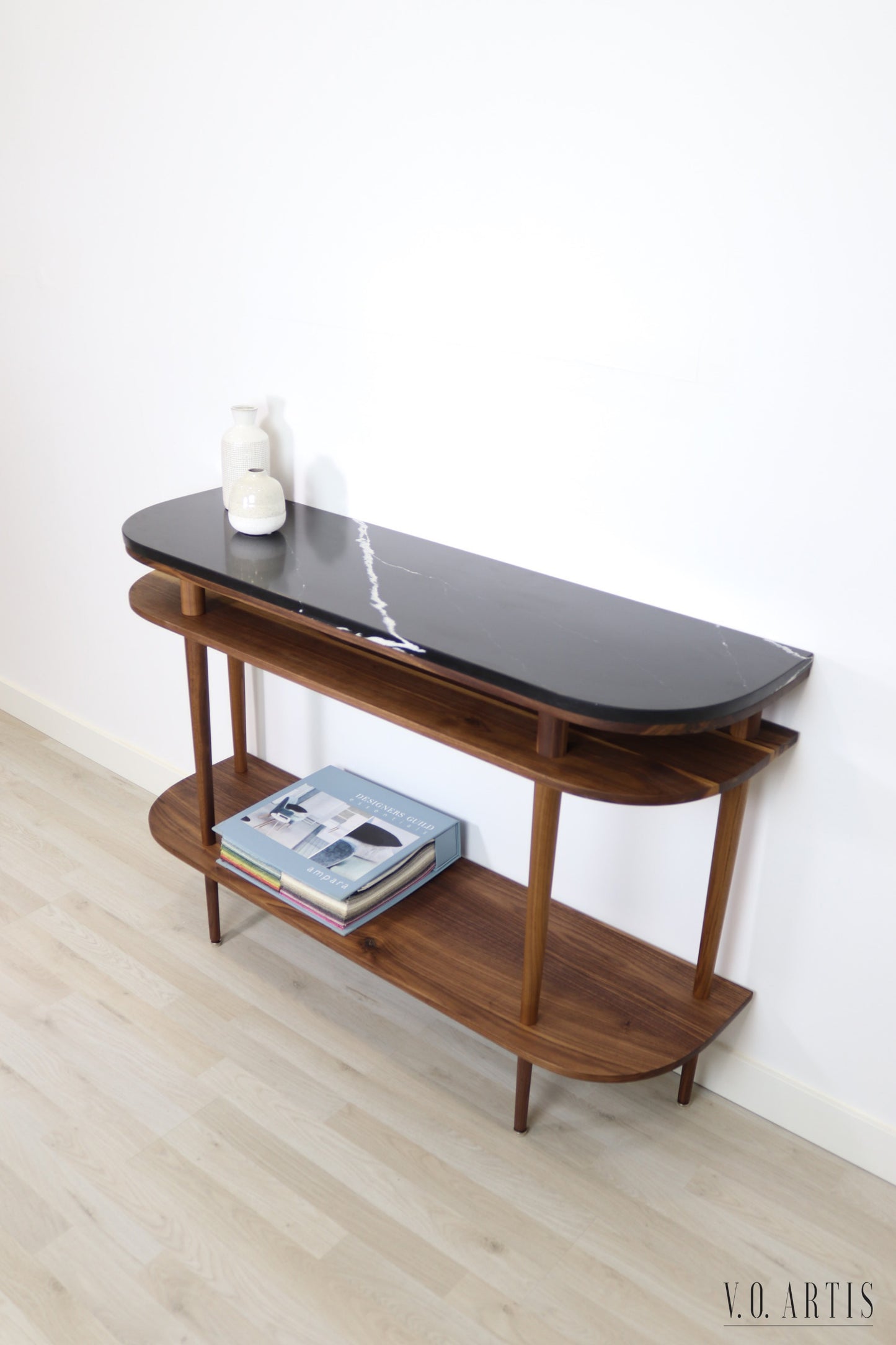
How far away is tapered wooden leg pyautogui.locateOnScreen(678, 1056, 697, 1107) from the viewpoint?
1764mm

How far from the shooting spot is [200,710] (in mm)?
1935

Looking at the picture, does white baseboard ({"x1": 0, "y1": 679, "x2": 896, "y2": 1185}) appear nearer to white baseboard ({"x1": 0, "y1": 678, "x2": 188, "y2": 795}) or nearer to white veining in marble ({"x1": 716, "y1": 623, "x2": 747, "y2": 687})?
white veining in marble ({"x1": 716, "y1": 623, "x2": 747, "y2": 687})

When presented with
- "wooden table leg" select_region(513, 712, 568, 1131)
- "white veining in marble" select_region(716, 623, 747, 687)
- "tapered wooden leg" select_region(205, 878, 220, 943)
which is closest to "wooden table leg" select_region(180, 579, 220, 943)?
"tapered wooden leg" select_region(205, 878, 220, 943)

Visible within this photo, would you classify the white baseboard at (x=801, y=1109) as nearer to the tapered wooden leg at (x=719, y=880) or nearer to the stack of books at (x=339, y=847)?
the tapered wooden leg at (x=719, y=880)

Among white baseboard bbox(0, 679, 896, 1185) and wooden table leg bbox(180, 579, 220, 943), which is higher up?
wooden table leg bbox(180, 579, 220, 943)

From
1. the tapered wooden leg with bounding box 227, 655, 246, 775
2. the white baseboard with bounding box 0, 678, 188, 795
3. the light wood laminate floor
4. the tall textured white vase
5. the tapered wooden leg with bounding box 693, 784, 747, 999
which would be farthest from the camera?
the white baseboard with bounding box 0, 678, 188, 795

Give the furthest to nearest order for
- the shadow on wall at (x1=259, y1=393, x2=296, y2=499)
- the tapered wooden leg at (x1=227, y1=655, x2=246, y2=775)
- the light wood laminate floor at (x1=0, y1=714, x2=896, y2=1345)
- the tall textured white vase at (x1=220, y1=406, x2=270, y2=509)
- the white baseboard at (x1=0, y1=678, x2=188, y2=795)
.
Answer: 1. the white baseboard at (x1=0, y1=678, x2=188, y2=795)
2. the tapered wooden leg at (x1=227, y1=655, x2=246, y2=775)
3. the shadow on wall at (x1=259, y1=393, x2=296, y2=499)
4. the tall textured white vase at (x1=220, y1=406, x2=270, y2=509)
5. the light wood laminate floor at (x1=0, y1=714, x2=896, y2=1345)

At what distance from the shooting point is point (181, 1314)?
4.74 feet

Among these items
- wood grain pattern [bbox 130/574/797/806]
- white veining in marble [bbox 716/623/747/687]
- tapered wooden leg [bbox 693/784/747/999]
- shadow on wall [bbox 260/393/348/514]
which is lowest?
tapered wooden leg [bbox 693/784/747/999]

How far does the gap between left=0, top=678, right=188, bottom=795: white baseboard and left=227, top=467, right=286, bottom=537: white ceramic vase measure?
3.02 feet

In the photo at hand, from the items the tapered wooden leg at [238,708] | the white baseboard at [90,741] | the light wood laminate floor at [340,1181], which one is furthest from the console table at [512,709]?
the white baseboard at [90,741]

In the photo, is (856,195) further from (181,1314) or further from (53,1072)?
(53,1072)

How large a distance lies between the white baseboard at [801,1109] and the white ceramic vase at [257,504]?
1145 mm

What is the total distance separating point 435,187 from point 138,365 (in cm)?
85
